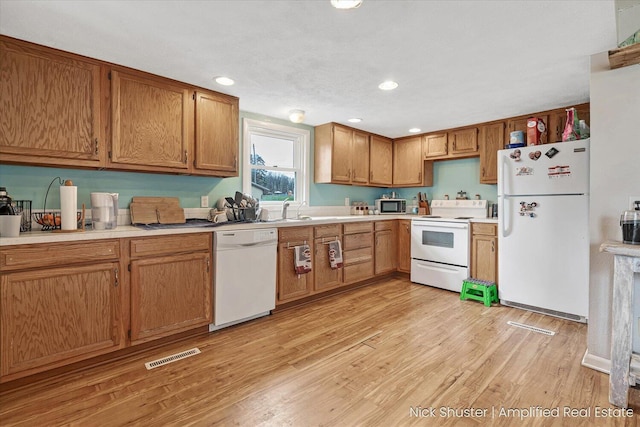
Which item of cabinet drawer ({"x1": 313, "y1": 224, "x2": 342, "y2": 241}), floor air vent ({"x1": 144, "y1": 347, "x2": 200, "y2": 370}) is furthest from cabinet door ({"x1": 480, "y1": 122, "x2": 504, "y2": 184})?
floor air vent ({"x1": 144, "y1": 347, "x2": 200, "y2": 370})

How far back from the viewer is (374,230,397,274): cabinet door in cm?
423

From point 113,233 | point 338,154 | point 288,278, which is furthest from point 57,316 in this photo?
point 338,154

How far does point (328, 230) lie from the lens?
357 cm

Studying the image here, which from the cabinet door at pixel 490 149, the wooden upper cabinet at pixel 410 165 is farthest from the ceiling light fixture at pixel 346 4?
the wooden upper cabinet at pixel 410 165

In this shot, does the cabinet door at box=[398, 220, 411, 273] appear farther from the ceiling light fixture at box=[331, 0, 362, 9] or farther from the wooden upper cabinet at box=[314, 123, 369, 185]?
the ceiling light fixture at box=[331, 0, 362, 9]

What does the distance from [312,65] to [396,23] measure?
76cm

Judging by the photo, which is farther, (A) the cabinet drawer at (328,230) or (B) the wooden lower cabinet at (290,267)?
(A) the cabinet drawer at (328,230)

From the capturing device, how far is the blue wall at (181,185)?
2.29 metres

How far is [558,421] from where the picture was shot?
1.59m

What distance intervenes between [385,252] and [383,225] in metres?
0.38

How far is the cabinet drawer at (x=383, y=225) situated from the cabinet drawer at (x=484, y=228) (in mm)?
1093

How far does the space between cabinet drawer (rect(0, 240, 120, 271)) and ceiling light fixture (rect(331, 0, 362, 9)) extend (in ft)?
6.76

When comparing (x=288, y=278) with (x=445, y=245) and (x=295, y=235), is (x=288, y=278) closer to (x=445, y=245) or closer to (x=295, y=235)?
(x=295, y=235)

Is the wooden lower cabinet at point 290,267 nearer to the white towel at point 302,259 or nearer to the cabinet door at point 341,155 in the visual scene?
the white towel at point 302,259
